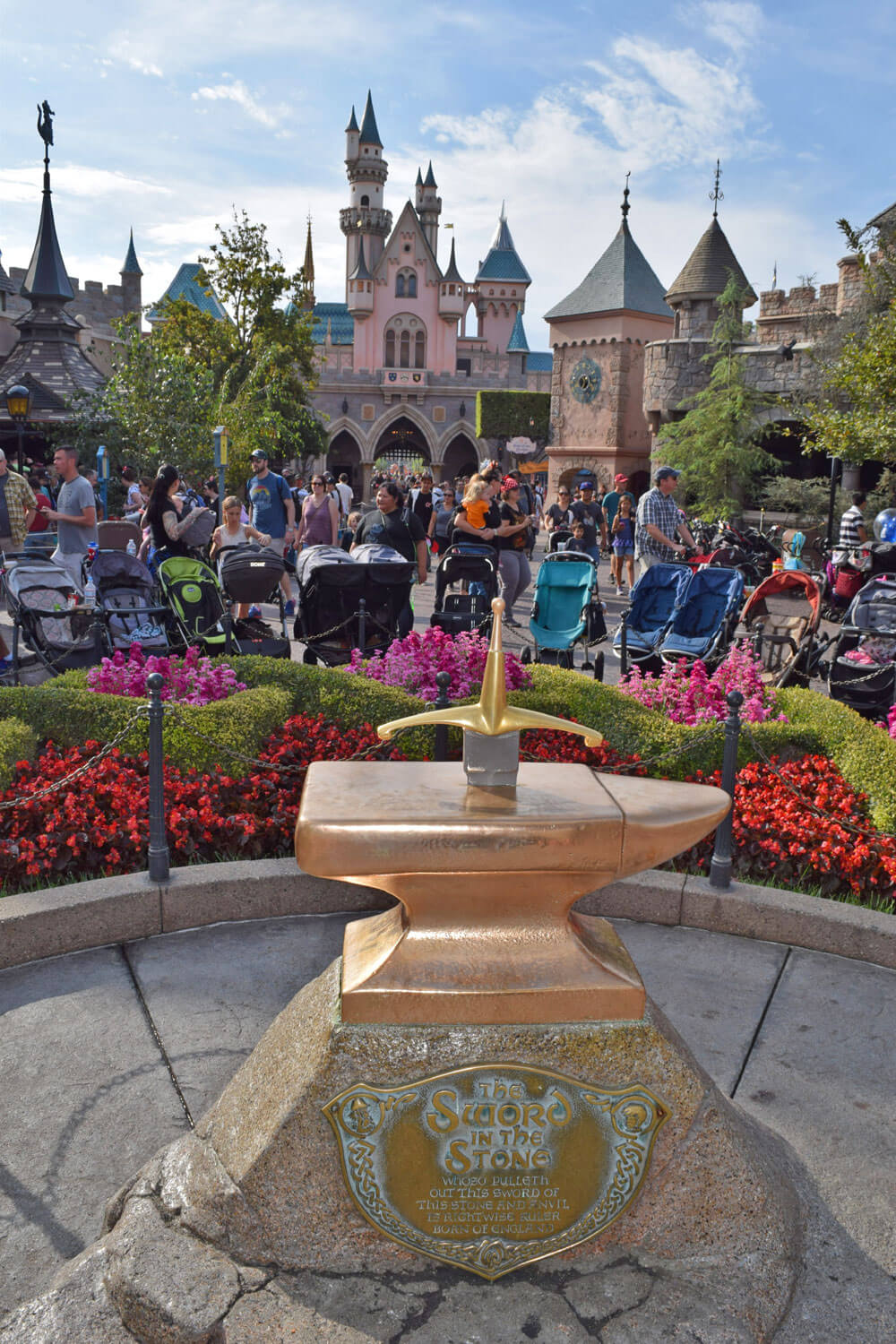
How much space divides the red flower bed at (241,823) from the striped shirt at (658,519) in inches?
186

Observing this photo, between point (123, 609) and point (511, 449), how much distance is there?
4335 cm

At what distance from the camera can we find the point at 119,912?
4.22m

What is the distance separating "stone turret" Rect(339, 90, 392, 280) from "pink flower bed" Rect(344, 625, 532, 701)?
234 feet

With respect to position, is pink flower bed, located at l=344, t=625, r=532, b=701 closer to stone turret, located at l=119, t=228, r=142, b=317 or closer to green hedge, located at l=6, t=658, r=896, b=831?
green hedge, located at l=6, t=658, r=896, b=831

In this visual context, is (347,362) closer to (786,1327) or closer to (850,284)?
(850,284)

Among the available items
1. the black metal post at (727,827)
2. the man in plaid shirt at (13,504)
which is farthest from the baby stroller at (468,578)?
the man in plaid shirt at (13,504)

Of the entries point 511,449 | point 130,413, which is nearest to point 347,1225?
point 130,413

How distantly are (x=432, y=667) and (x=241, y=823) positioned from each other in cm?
209

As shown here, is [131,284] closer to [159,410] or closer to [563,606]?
[159,410]

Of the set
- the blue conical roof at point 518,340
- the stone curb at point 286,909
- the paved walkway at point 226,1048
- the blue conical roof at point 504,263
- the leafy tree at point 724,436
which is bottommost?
the paved walkway at point 226,1048

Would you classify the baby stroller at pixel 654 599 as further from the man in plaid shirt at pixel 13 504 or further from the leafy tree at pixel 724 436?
the leafy tree at pixel 724 436

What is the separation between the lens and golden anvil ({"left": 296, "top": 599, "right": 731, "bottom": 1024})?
223 centimetres

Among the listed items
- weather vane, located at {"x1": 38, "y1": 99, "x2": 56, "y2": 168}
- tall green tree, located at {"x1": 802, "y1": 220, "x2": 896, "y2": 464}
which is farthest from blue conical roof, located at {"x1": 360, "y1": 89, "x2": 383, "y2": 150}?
tall green tree, located at {"x1": 802, "y1": 220, "x2": 896, "y2": 464}

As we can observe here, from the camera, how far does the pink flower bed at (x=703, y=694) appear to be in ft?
20.0
